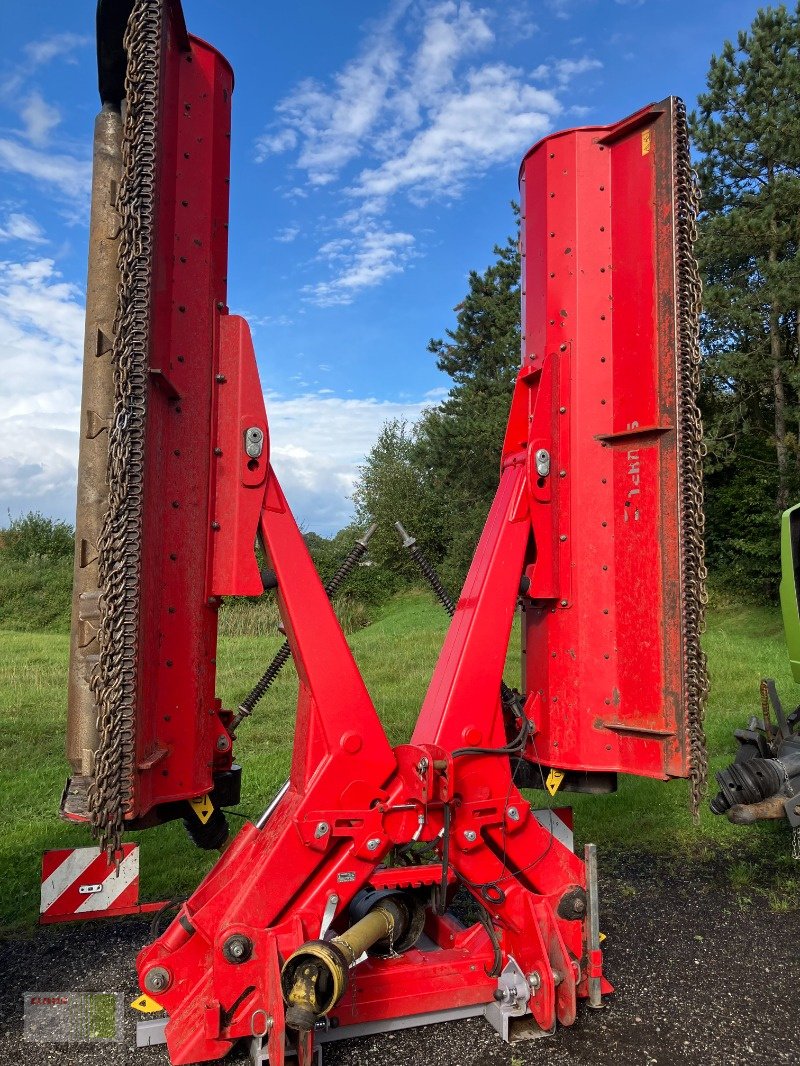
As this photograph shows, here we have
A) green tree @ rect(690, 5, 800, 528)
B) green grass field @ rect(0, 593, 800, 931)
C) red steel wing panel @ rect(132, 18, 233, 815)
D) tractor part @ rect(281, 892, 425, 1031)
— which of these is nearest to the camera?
tractor part @ rect(281, 892, 425, 1031)

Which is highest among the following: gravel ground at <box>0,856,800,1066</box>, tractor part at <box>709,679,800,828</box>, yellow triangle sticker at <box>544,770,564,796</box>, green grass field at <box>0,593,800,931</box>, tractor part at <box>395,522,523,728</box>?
tractor part at <box>395,522,523,728</box>

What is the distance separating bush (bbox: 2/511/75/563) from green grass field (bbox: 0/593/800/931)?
15770mm

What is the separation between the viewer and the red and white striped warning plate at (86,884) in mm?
3656

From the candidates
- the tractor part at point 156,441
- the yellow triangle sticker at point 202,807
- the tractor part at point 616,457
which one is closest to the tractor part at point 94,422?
the tractor part at point 156,441

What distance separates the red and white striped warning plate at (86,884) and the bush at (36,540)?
2847cm

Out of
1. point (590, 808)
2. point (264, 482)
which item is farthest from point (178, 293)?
point (590, 808)

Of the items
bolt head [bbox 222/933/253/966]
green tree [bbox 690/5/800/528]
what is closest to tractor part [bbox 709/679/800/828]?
bolt head [bbox 222/933/253/966]

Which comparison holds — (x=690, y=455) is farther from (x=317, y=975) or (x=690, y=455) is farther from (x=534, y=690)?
(x=317, y=975)

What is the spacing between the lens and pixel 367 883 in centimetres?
333

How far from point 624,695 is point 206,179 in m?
2.76

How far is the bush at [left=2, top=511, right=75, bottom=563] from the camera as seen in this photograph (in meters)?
30.6

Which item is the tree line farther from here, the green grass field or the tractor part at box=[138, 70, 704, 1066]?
the tractor part at box=[138, 70, 704, 1066]

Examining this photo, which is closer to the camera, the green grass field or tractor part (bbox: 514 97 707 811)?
tractor part (bbox: 514 97 707 811)

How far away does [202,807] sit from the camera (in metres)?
3.40
